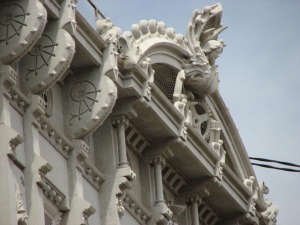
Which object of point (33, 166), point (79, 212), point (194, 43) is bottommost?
point (33, 166)

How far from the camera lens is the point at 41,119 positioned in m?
49.3

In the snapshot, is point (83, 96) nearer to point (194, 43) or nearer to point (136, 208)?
point (136, 208)

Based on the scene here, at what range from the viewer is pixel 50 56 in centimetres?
4931

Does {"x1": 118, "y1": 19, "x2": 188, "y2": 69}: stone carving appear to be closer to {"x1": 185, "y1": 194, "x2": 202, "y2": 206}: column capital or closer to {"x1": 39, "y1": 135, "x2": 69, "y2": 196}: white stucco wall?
{"x1": 185, "y1": 194, "x2": 202, "y2": 206}: column capital

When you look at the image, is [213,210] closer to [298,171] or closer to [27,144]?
[298,171]

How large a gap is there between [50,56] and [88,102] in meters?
2.42

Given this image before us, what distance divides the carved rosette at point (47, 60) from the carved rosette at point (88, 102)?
2208mm

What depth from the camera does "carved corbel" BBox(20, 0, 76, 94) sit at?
4903 centimetres

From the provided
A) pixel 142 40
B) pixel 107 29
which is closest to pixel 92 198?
pixel 107 29

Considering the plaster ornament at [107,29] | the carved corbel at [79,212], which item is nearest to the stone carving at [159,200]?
the plaster ornament at [107,29]

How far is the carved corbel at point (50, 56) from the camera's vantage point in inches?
1930

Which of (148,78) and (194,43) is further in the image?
(194,43)

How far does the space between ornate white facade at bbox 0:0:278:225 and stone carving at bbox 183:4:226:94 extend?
4 cm

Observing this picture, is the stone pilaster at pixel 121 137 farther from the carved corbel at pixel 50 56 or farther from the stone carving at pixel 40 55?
the stone carving at pixel 40 55
